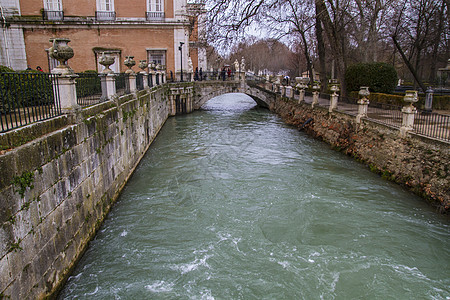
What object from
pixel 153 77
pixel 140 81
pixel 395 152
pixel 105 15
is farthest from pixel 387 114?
pixel 105 15

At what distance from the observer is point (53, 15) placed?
2578cm

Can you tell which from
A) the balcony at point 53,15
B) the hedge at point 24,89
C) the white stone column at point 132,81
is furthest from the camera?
the balcony at point 53,15

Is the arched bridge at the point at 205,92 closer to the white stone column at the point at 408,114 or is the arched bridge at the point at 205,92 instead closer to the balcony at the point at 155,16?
the balcony at the point at 155,16

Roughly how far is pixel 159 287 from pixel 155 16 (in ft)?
81.4

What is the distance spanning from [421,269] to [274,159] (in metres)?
7.54

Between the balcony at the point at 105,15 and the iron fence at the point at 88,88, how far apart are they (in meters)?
18.5

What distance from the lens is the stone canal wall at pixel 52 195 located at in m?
4.41

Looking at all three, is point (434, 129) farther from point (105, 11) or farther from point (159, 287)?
point (105, 11)

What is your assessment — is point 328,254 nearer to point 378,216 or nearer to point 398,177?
point 378,216

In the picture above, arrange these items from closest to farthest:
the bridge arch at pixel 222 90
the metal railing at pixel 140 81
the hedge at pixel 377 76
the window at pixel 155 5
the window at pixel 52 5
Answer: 1. the metal railing at pixel 140 81
2. the hedge at pixel 377 76
3. the window at pixel 52 5
4. the window at pixel 155 5
5. the bridge arch at pixel 222 90

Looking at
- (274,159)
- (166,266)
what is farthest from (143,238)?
(274,159)

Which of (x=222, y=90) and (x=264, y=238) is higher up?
(x=222, y=90)

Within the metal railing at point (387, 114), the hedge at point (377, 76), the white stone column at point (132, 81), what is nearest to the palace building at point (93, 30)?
the hedge at point (377, 76)

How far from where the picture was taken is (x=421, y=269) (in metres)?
6.55
